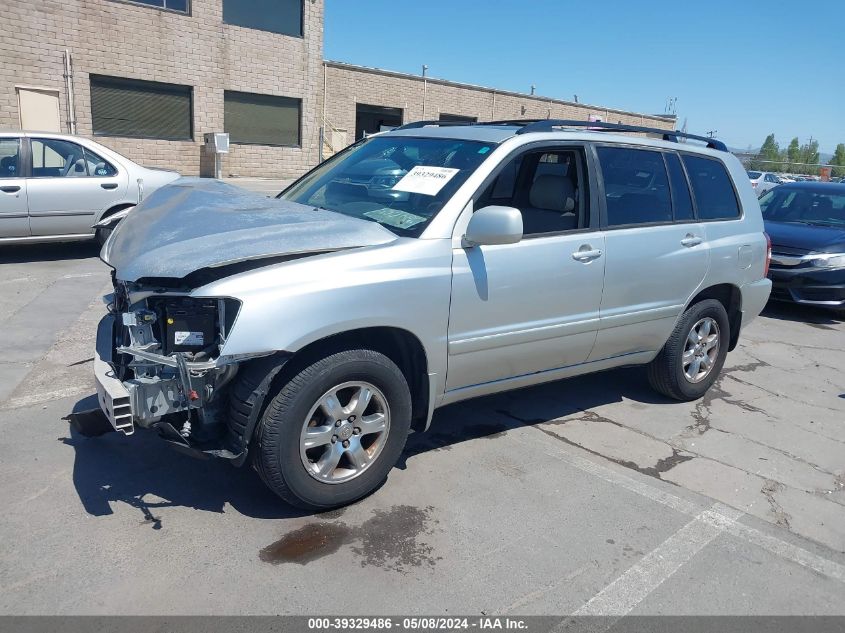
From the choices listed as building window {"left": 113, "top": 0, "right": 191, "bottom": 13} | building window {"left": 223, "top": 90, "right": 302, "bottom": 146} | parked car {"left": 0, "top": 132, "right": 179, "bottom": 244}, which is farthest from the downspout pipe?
parked car {"left": 0, "top": 132, "right": 179, "bottom": 244}

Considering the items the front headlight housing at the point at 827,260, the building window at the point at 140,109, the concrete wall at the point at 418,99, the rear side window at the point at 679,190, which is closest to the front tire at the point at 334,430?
the rear side window at the point at 679,190

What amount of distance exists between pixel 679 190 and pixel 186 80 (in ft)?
59.3

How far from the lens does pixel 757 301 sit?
5.73 m

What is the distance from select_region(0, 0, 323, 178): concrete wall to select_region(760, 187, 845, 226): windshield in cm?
1599

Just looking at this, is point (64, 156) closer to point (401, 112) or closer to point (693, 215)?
point (693, 215)

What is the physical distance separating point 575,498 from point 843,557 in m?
1.33

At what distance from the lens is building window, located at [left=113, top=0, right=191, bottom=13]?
18828mm

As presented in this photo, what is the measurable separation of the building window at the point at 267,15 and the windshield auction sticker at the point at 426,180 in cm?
1886

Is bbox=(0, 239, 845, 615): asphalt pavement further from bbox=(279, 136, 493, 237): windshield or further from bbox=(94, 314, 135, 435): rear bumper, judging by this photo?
bbox=(279, 136, 493, 237): windshield

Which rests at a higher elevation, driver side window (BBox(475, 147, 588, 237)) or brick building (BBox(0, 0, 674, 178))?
brick building (BBox(0, 0, 674, 178))

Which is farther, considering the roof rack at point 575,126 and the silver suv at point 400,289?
the roof rack at point 575,126

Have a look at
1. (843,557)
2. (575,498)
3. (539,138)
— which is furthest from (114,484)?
(843,557)

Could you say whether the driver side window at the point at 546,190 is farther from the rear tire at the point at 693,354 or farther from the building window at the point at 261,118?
the building window at the point at 261,118

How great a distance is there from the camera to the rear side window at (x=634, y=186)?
181 inches
